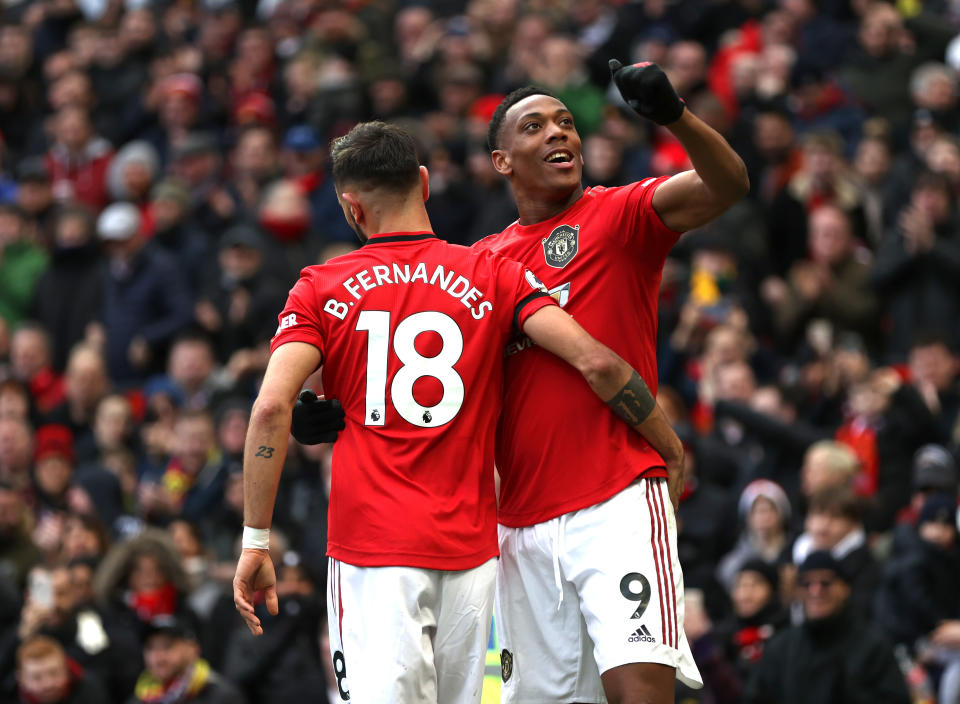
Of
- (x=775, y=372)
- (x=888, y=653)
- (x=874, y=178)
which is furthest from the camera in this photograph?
(x=874, y=178)

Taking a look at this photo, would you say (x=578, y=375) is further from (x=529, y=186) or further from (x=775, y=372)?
(x=775, y=372)

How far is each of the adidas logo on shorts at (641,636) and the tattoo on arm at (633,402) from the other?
732 mm

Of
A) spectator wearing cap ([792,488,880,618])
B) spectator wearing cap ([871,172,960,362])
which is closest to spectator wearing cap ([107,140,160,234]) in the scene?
spectator wearing cap ([871,172,960,362])

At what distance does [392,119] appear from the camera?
15477 millimetres

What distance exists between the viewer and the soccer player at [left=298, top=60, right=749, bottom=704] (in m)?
5.25

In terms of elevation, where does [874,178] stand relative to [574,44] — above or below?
below

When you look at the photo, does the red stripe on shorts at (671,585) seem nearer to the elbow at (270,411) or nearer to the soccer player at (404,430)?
the soccer player at (404,430)

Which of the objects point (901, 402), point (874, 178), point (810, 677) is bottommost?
point (810, 677)

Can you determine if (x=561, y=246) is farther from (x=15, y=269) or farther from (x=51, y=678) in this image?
(x=15, y=269)

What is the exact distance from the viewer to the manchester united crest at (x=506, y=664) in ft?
18.7

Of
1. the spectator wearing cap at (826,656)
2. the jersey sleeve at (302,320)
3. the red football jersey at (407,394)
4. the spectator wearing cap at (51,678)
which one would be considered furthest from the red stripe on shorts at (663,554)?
the spectator wearing cap at (51,678)

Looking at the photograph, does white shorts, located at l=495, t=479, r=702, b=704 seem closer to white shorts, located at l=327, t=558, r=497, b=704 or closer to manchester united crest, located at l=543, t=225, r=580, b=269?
white shorts, located at l=327, t=558, r=497, b=704

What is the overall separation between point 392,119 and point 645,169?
327 centimetres

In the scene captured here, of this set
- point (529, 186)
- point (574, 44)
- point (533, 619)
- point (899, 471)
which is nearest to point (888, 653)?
point (899, 471)
